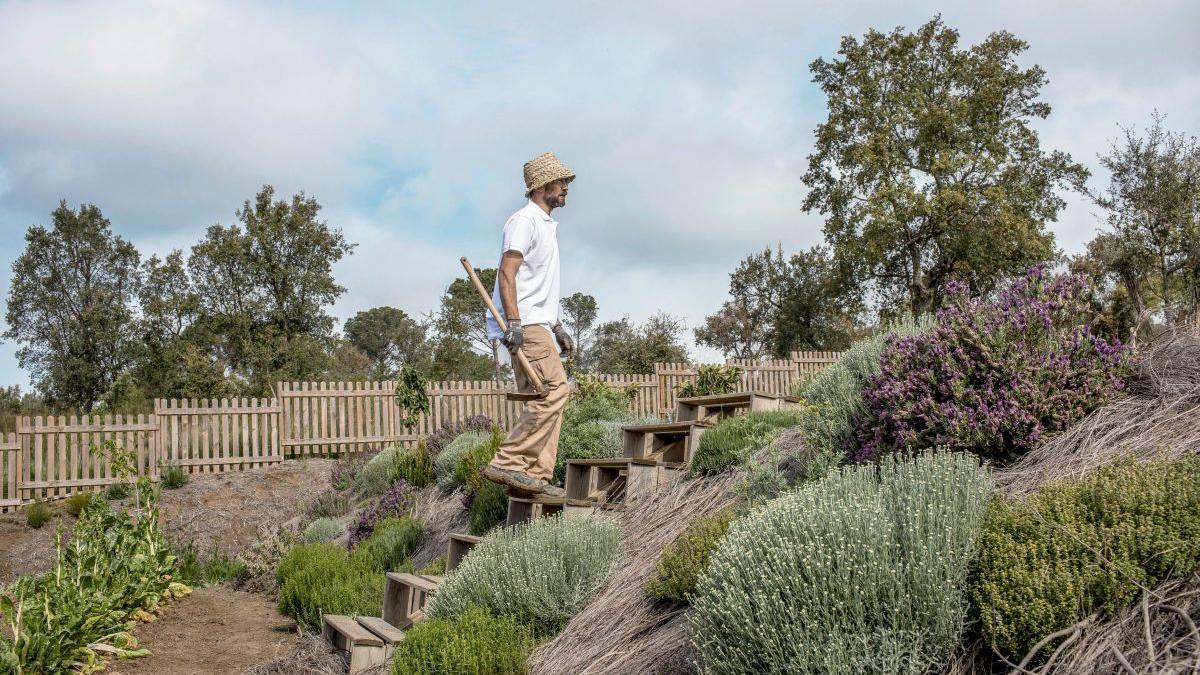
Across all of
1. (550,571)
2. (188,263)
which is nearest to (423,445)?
(550,571)

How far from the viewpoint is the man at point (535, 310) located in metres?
5.66

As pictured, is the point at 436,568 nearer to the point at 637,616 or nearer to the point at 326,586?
the point at 326,586

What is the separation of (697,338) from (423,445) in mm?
31095

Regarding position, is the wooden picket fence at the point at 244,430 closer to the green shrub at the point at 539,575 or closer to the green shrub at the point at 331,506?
the green shrub at the point at 331,506

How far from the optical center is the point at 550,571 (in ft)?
15.5

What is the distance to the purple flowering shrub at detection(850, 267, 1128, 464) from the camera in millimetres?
4270

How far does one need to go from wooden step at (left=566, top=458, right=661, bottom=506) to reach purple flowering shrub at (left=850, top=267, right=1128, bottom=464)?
1.45 meters

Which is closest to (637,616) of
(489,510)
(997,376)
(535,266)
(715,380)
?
(997,376)

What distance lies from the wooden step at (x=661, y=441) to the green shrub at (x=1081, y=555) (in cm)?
312

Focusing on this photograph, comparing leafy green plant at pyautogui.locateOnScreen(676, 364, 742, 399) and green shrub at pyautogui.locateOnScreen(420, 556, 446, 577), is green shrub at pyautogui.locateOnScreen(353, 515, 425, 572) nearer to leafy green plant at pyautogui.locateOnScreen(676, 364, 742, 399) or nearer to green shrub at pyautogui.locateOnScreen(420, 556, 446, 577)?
green shrub at pyautogui.locateOnScreen(420, 556, 446, 577)

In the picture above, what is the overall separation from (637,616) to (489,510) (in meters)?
Answer: 3.04

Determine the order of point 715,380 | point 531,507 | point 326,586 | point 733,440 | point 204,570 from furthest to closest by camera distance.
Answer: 1. point 715,380
2. point 204,570
3. point 326,586
4. point 531,507
5. point 733,440

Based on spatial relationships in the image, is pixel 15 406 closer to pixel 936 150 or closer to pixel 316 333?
pixel 316 333

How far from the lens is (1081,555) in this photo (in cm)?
297
